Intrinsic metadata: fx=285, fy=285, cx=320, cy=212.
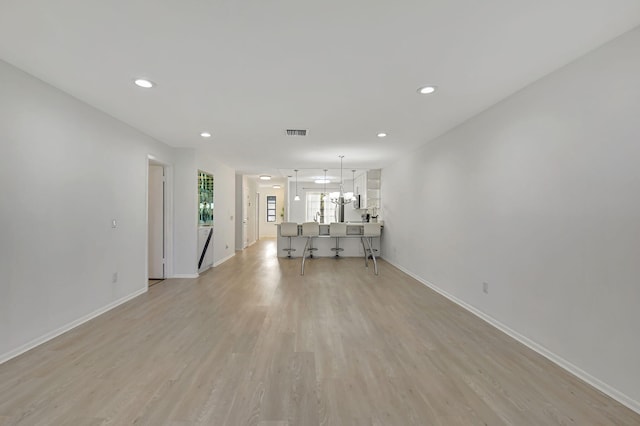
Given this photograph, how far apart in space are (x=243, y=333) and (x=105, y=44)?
2.65m

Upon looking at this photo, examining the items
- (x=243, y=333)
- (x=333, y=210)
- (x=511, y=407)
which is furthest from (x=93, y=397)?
(x=333, y=210)

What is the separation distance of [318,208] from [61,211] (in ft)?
30.1

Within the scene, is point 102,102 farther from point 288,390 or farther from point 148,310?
point 288,390

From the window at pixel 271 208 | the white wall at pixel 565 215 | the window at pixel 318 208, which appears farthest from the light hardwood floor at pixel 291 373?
the window at pixel 271 208

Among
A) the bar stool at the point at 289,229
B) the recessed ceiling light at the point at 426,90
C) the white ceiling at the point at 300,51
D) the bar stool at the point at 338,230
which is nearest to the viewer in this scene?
the white ceiling at the point at 300,51

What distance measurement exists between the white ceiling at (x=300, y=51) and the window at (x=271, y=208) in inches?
397

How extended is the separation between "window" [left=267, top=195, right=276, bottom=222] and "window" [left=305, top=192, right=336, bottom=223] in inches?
106

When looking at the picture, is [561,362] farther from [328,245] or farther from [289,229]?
[328,245]

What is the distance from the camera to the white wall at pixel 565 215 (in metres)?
1.87

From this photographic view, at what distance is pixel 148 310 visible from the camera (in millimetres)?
3516

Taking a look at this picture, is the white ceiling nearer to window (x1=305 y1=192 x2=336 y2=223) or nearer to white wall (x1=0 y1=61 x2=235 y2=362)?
white wall (x1=0 y1=61 x2=235 y2=362)

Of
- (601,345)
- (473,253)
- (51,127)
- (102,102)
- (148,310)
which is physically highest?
(102,102)

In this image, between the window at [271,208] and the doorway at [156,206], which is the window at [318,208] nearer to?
the window at [271,208]

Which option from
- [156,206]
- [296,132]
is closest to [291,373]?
[296,132]
